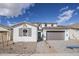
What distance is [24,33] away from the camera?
17094 millimetres

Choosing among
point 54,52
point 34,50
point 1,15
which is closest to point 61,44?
point 54,52

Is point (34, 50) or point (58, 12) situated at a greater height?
point (58, 12)

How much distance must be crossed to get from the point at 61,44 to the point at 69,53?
0.94m

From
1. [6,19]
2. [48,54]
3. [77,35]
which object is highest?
[6,19]

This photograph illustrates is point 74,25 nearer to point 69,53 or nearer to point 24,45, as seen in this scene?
point 69,53

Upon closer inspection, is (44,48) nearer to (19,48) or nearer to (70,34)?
(19,48)

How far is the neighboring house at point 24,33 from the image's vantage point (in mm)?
16844

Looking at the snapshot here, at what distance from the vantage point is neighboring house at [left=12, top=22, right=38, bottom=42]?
1684 cm

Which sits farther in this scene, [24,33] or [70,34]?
[70,34]

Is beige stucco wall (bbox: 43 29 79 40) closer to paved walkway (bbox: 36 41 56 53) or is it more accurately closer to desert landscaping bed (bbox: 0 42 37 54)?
paved walkway (bbox: 36 41 56 53)

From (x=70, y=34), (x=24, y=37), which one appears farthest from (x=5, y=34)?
(x=70, y=34)

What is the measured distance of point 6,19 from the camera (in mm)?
16422

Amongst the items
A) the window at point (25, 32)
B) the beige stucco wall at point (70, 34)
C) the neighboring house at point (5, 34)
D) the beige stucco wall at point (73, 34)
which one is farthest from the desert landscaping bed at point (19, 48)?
the beige stucco wall at point (73, 34)

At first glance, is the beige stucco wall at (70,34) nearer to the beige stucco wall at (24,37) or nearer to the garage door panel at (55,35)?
the garage door panel at (55,35)
